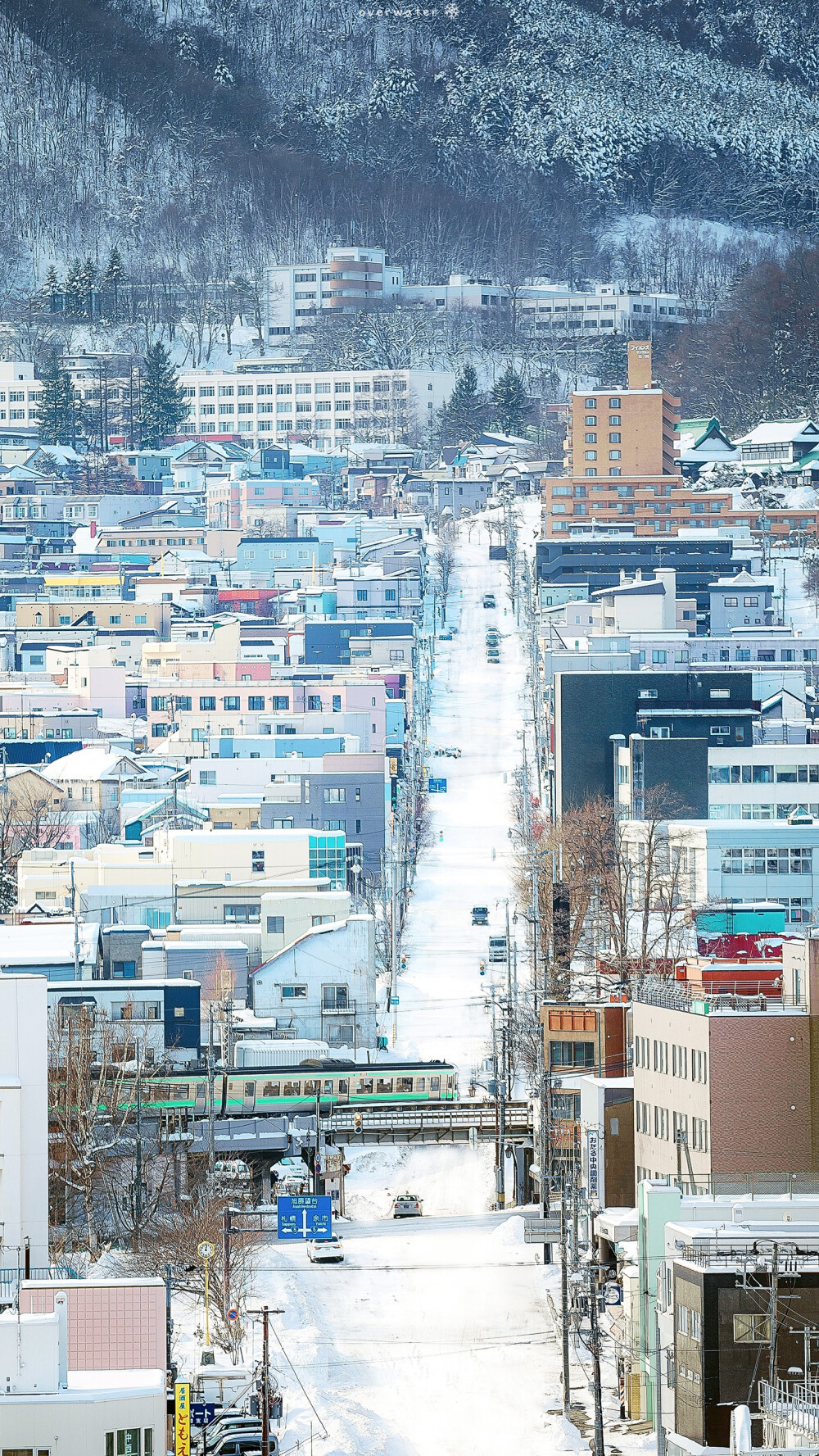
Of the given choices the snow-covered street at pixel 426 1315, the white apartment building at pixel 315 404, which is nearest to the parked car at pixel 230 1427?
the snow-covered street at pixel 426 1315

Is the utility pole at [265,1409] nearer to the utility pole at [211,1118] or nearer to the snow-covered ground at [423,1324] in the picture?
the snow-covered ground at [423,1324]

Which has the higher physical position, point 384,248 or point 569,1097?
point 384,248

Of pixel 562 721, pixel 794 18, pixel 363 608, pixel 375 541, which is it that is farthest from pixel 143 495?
pixel 794 18

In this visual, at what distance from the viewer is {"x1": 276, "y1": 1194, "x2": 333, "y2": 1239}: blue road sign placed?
21453mm

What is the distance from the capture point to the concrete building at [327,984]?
109 feet

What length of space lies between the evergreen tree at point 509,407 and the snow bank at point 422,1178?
6217cm

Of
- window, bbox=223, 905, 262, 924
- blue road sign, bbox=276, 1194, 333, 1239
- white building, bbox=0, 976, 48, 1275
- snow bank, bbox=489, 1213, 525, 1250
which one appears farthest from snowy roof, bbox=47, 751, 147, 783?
white building, bbox=0, 976, 48, 1275

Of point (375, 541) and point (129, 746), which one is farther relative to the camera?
point (375, 541)

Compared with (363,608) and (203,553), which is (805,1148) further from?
(203,553)

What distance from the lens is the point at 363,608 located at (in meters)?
64.8

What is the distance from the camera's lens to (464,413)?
8944 centimetres

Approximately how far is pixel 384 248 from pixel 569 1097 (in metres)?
100

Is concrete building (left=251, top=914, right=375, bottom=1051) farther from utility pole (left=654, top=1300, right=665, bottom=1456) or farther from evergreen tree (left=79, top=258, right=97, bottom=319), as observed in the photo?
evergreen tree (left=79, top=258, right=97, bottom=319)

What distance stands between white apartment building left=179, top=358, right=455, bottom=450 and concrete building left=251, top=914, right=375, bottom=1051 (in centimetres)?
5609
